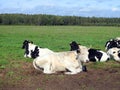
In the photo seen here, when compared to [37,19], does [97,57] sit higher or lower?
higher

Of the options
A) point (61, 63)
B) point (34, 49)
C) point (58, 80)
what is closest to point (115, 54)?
point (34, 49)

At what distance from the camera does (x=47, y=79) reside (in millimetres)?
14266

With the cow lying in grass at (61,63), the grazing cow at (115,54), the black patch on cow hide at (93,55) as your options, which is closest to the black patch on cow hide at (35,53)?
the black patch on cow hide at (93,55)

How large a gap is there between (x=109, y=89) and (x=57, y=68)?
10.1 feet

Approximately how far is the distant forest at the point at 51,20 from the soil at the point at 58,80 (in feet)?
337

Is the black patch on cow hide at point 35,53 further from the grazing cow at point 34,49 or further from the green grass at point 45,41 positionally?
the green grass at point 45,41

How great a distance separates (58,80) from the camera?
14.1m

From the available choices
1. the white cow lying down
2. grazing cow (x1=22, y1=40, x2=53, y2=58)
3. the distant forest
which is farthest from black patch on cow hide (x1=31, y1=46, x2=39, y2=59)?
the distant forest

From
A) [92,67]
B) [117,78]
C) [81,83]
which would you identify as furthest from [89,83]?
[92,67]

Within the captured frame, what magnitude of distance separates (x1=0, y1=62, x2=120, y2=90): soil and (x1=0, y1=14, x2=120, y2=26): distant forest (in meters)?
103

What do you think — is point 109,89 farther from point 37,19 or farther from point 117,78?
point 37,19

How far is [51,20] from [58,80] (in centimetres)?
11327

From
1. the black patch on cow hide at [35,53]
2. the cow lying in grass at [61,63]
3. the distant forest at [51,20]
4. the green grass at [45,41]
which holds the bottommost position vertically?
the distant forest at [51,20]

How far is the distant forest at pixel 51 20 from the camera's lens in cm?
12257
